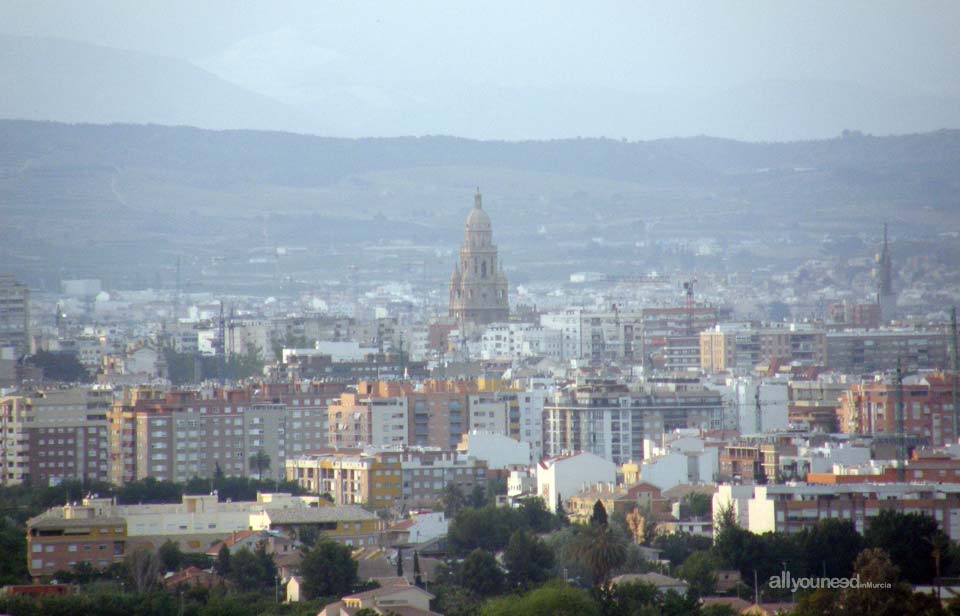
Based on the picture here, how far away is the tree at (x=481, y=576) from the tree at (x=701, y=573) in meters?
2.36

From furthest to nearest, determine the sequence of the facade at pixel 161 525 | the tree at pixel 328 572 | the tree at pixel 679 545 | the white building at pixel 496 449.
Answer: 1. the white building at pixel 496 449
2. the tree at pixel 679 545
3. the facade at pixel 161 525
4. the tree at pixel 328 572

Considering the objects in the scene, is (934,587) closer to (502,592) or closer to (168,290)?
(502,592)

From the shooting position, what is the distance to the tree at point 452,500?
47.9 metres

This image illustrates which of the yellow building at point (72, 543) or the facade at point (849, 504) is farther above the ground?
the facade at point (849, 504)

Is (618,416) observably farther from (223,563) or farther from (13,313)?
(13,313)

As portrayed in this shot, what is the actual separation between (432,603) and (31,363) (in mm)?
60079

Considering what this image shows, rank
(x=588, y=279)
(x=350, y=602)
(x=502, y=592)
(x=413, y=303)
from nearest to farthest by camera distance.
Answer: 1. (x=350, y=602)
2. (x=502, y=592)
3. (x=413, y=303)
4. (x=588, y=279)

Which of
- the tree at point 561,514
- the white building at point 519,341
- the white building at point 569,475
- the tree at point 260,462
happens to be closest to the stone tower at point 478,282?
the white building at point 519,341

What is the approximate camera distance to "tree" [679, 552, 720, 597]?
112 feet

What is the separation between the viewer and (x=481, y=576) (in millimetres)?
35719

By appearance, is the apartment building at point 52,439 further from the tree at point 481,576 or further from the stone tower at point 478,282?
the stone tower at point 478,282

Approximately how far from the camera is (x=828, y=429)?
64.7 m

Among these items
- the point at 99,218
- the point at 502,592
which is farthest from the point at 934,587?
the point at 99,218

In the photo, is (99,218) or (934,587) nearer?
(934,587)
